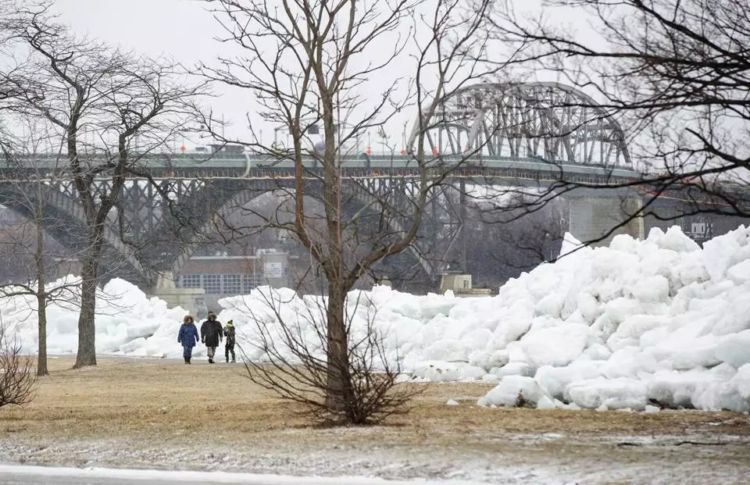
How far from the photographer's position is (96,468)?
9.09m

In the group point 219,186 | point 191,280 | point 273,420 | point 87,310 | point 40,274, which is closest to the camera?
point 273,420

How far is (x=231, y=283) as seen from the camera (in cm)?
12288

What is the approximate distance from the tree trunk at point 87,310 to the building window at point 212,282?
89.5 metres

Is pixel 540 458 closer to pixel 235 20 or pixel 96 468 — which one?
pixel 96 468

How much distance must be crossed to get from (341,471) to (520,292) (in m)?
21.6

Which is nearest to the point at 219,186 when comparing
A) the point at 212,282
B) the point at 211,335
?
the point at 211,335

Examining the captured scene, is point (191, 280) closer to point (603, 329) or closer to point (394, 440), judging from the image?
point (603, 329)

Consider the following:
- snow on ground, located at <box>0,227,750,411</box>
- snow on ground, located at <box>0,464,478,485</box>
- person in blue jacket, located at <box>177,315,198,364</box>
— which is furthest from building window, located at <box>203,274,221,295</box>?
snow on ground, located at <box>0,464,478,485</box>

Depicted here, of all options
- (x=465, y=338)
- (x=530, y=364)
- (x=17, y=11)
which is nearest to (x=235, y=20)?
(x=17, y=11)

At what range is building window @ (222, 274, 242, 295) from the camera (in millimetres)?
121125

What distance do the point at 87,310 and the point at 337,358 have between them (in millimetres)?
19832

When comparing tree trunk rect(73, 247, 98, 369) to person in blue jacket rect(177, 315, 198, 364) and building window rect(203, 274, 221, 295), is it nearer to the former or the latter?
person in blue jacket rect(177, 315, 198, 364)

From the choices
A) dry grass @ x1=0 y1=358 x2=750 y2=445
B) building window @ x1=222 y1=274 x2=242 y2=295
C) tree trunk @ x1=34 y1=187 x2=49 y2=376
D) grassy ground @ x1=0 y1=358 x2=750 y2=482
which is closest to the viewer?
grassy ground @ x1=0 y1=358 x2=750 y2=482

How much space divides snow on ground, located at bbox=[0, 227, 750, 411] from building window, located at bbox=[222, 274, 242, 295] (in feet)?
272
